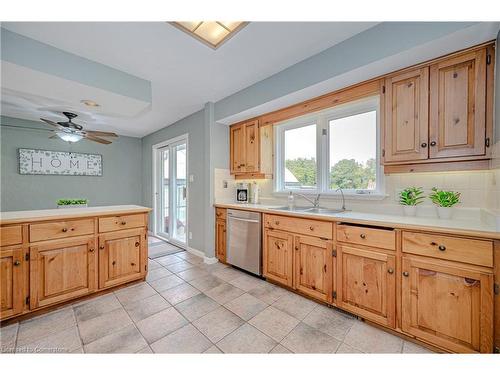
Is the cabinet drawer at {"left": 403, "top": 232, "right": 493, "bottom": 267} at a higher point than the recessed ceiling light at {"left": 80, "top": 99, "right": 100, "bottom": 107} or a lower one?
lower

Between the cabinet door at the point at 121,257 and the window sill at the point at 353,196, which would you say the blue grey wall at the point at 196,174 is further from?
the window sill at the point at 353,196

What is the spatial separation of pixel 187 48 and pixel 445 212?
2736 mm

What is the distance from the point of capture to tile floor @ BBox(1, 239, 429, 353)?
1.49 meters

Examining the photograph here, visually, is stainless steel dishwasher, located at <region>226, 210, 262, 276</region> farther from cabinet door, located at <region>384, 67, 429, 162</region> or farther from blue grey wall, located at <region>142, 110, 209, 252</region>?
cabinet door, located at <region>384, 67, 429, 162</region>

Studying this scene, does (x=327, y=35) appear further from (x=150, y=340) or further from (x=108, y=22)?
(x=150, y=340)

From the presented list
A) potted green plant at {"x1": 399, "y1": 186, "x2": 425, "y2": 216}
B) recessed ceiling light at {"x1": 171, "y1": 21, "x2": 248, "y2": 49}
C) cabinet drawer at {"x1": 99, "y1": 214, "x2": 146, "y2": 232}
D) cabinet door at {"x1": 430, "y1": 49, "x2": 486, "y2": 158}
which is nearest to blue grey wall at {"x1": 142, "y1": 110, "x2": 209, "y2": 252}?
cabinet drawer at {"x1": 99, "y1": 214, "x2": 146, "y2": 232}

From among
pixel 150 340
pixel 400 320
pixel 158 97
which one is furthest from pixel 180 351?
pixel 158 97

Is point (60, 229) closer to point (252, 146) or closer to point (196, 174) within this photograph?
point (196, 174)

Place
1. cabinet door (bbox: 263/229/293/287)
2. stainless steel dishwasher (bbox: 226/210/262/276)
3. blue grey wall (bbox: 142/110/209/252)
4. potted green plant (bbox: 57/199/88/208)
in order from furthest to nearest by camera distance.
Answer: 1. blue grey wall (bbox: 142/110/209/252)
2. potted green plant (bbox: 57/199/88/208)
3. stainless steel dishwasher (bbox: 226/210/262/276)
4. cabinet door (bbox: 263/229/293/287)

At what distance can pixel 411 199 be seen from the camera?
1881 mm

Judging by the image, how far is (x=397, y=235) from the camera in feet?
5.12

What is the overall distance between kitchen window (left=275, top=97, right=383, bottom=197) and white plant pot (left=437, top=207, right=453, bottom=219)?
0.51 m

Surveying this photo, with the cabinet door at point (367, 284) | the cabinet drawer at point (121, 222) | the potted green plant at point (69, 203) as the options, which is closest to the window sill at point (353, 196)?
the cabinet door at point (367, 284)

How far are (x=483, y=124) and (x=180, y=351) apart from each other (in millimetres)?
2731
